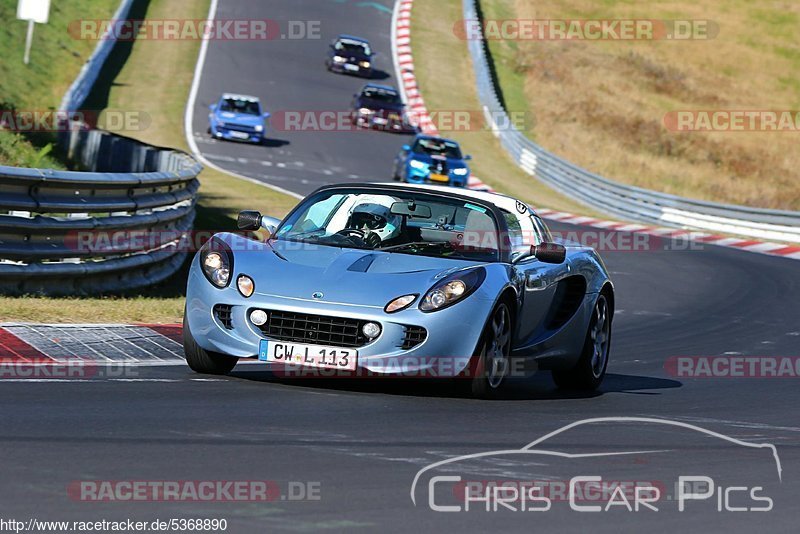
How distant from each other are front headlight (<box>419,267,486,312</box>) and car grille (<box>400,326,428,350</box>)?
0.13 m

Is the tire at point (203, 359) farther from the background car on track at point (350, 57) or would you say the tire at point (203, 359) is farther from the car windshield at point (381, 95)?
the background car on track at point (350, 57)

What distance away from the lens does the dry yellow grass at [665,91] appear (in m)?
45.8

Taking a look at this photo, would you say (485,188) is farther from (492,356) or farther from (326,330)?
(326,330)

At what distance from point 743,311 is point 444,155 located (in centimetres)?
1681

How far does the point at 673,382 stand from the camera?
11367mm

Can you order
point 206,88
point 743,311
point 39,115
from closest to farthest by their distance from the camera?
point 743,311
point 39,115
point 206,88

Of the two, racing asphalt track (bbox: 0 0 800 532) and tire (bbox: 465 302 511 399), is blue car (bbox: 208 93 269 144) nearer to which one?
racing asphalt track (bbox: 0 0 800 532)

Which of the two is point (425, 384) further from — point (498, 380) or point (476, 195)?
point (476, 195)

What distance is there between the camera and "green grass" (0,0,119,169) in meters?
37.5

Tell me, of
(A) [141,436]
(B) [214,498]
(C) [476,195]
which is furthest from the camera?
(C) [476,195]

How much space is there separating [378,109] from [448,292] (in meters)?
34.7

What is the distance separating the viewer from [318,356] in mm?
8258

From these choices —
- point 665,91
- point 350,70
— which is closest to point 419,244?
point 350,70

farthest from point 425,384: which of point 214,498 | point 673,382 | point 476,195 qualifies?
point 214,498
